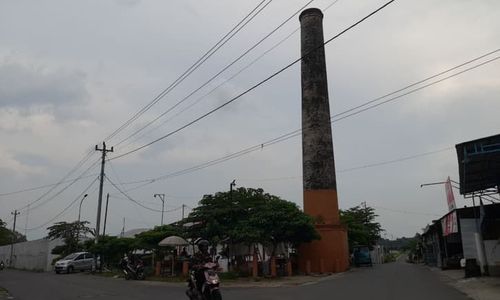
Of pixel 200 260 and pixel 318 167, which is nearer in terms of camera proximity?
pixel 200 260

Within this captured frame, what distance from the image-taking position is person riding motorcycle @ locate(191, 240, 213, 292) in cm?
1055

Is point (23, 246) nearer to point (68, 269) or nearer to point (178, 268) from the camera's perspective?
point (68, 269)

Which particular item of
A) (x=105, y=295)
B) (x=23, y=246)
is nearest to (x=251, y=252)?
(x=105, y=295)

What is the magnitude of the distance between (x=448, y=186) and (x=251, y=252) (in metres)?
13.8

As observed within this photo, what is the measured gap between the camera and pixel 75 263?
41.9 m

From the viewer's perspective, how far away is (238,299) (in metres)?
15.1

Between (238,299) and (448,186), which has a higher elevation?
(448,186)

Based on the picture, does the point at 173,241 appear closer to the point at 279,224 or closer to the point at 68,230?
the point at 279,224

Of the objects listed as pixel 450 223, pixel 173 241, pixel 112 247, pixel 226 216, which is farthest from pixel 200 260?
pixel 112 247

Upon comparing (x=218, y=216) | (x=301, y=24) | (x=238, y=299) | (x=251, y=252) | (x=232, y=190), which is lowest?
(x=238, y=299)

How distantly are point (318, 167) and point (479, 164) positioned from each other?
15897mm

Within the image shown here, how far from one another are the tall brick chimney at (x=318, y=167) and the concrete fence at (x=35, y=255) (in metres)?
30.5

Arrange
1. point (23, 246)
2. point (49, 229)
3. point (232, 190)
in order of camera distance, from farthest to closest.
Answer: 1. point (49, 229)
2. point (23, 246)
3. point (232, 190)

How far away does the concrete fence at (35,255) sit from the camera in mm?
50719
